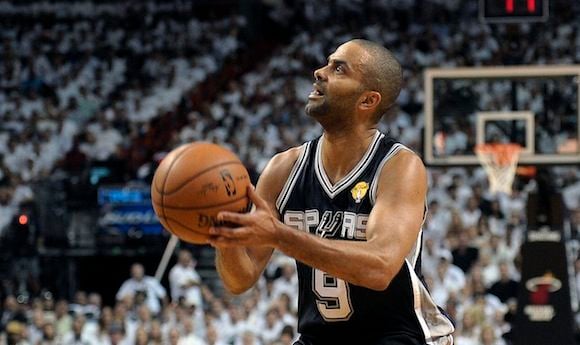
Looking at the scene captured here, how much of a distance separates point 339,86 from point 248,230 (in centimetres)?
93

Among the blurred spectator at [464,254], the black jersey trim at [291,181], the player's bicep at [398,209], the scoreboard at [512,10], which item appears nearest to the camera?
the player's bicep at [398,209]

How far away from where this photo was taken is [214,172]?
382 centimetres

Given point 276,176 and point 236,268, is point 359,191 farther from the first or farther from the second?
point 236,268

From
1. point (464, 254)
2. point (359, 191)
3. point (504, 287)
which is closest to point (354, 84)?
point (359, 191)

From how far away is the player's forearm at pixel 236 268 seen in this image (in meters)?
4.26

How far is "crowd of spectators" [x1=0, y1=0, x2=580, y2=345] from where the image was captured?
13.8 meters

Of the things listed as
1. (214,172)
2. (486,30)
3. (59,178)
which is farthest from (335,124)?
(486,30)

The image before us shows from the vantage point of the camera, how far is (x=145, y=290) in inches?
605

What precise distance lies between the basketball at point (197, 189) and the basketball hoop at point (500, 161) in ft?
26.3

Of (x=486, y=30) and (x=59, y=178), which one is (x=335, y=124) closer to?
(x=59, y=178)

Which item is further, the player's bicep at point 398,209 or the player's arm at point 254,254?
the player's arm at point 254,254

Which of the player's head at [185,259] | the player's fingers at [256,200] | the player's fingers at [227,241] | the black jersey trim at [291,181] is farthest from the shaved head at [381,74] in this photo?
the player's head at [185,259]

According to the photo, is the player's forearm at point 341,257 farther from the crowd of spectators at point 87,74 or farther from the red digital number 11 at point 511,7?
the crowd of spectators at point 87,74

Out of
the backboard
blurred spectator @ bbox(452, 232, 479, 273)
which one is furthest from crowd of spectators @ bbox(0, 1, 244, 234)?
the backboard
